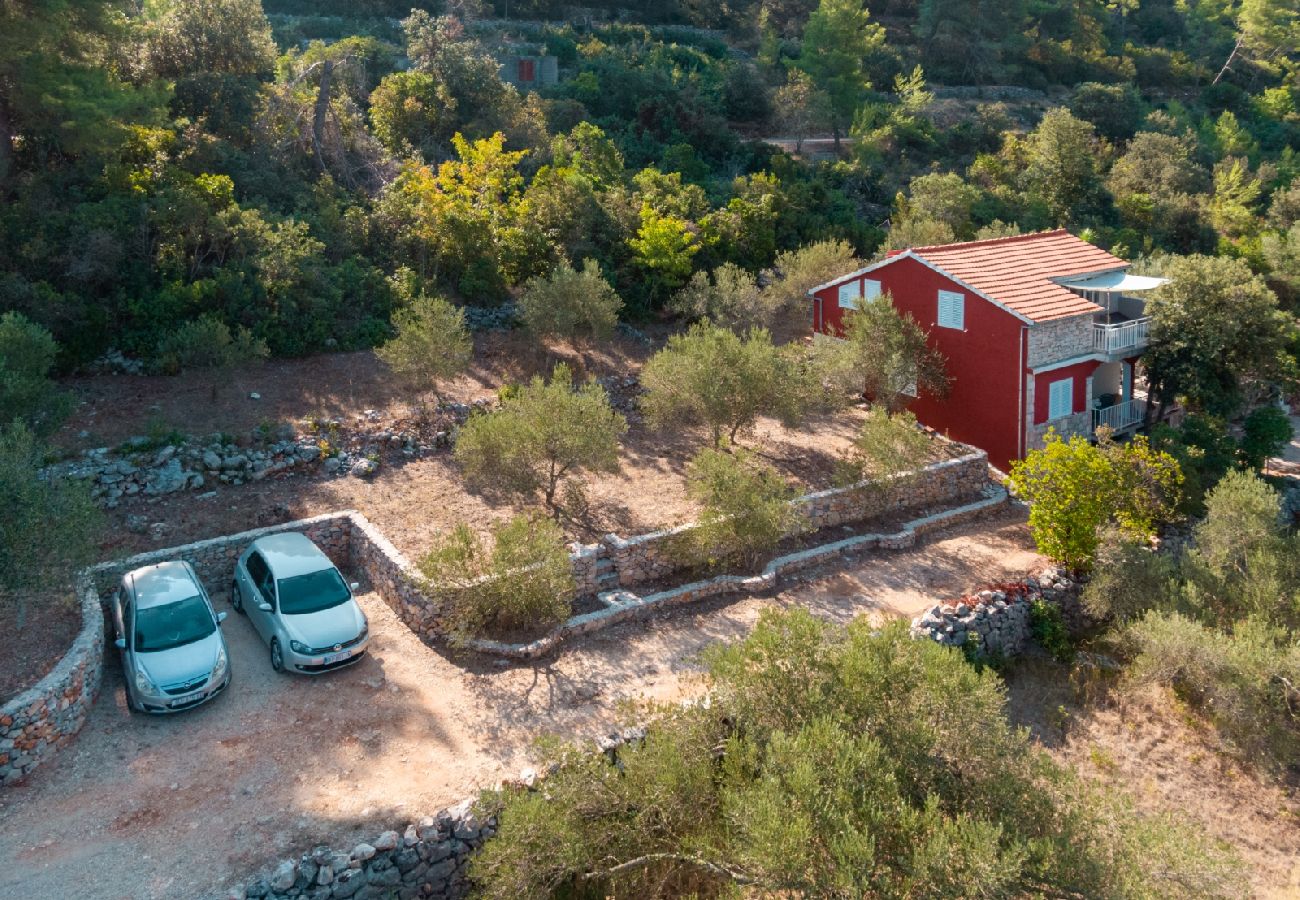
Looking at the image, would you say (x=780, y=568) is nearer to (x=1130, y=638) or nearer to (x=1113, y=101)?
(x=1130, y=638)

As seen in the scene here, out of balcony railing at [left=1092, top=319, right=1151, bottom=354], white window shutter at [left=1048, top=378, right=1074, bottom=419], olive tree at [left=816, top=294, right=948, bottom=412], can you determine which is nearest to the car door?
olive tree at [left=816, top=294, right=948, bottom=412]

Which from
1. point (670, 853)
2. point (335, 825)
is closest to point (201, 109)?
point (335, 825)

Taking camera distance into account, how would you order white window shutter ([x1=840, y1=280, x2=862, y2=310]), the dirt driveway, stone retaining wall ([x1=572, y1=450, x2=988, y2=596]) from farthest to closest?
white window shutter ([x1=840, y1=280, x2=862, y2=310])
stone retaining wall ([x1=572, y1=450, x2=988, y2=596])
the dirt driveway

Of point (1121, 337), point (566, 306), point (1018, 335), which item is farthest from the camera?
point (566, 306)

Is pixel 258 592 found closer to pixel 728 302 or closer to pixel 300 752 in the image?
pixel 300 752

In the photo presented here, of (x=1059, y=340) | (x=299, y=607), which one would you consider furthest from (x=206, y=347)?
(x=1059, y=340)

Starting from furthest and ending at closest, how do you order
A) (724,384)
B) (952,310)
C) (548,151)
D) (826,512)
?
(548,151), (952,310), (724,384), (826,512)

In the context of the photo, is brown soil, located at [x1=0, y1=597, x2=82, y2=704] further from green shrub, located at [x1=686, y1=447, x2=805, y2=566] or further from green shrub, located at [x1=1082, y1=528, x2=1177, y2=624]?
green shrub, located at [x1=1082, y1=528, x2=1177, y2=624]
